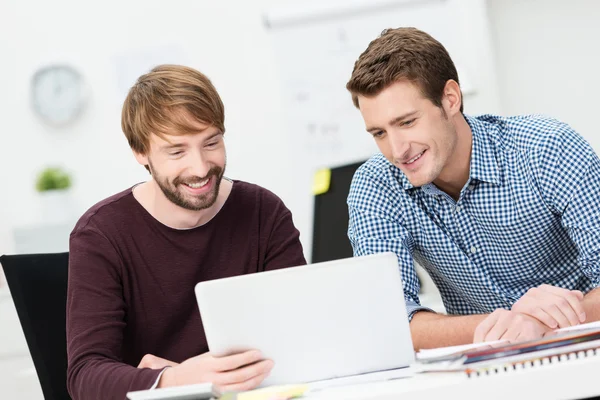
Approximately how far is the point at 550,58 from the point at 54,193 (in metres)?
2.38

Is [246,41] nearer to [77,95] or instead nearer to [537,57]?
[77,95]

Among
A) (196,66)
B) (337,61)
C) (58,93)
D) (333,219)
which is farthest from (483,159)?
(58,93)

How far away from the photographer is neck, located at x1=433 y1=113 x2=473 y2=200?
1871mm

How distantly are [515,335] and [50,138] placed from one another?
9.64 ft

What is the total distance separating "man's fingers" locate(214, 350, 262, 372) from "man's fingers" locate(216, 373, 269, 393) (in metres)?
0.02

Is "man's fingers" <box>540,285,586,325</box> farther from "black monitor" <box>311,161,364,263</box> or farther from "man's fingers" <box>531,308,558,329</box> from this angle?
"black monitor" <box>311,161,364,263</box>

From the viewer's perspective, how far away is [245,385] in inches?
46.4

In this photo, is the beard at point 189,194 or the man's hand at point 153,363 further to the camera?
the beard at point 189,194

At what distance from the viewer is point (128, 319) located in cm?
177

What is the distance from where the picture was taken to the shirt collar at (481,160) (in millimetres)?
1828

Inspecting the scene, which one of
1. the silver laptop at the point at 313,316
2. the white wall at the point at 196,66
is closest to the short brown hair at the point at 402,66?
the silver laptop at the point at 313,316

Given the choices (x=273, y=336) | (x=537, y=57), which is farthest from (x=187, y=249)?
(x=537, y=57)

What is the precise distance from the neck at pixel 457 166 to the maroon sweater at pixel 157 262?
0.39 metres

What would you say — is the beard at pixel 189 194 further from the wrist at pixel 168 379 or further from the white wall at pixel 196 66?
the white wall at pixel 196 66
